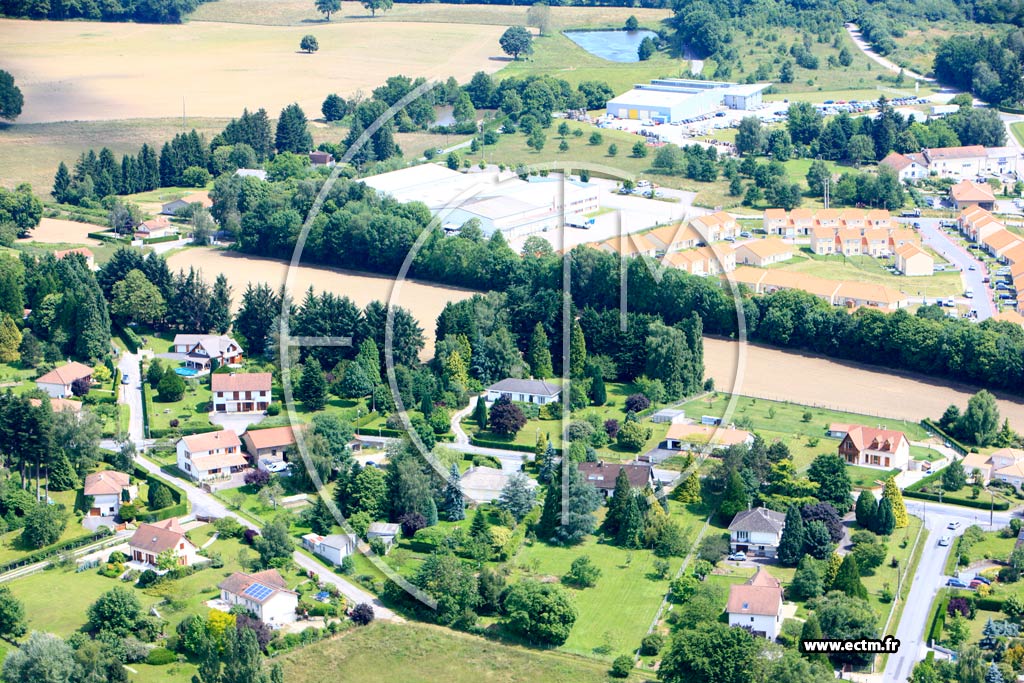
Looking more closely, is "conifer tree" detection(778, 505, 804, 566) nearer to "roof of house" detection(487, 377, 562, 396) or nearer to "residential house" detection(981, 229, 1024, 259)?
"roof of house" detection(487, 377, 562, 396)

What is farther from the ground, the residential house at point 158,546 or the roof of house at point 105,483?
the roof of house at point 105,483

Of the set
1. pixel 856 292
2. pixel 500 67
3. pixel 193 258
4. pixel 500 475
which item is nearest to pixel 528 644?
pixel 500 475

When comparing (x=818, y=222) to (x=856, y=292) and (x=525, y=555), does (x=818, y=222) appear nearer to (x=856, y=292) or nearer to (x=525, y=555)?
(x=856, y=292)

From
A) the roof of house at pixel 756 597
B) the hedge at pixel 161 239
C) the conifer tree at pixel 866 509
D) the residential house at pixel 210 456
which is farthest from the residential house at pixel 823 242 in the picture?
the roof of house at pixel 756 597

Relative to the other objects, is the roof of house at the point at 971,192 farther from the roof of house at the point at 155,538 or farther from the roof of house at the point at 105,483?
the roof of house at the point at 155,538

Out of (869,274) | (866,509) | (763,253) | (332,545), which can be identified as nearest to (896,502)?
(866,509)

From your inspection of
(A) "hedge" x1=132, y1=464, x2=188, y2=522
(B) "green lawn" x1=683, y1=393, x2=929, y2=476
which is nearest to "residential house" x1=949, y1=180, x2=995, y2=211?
(B) "green lawn" x1=683, y1=393, x2=929, y2=476
